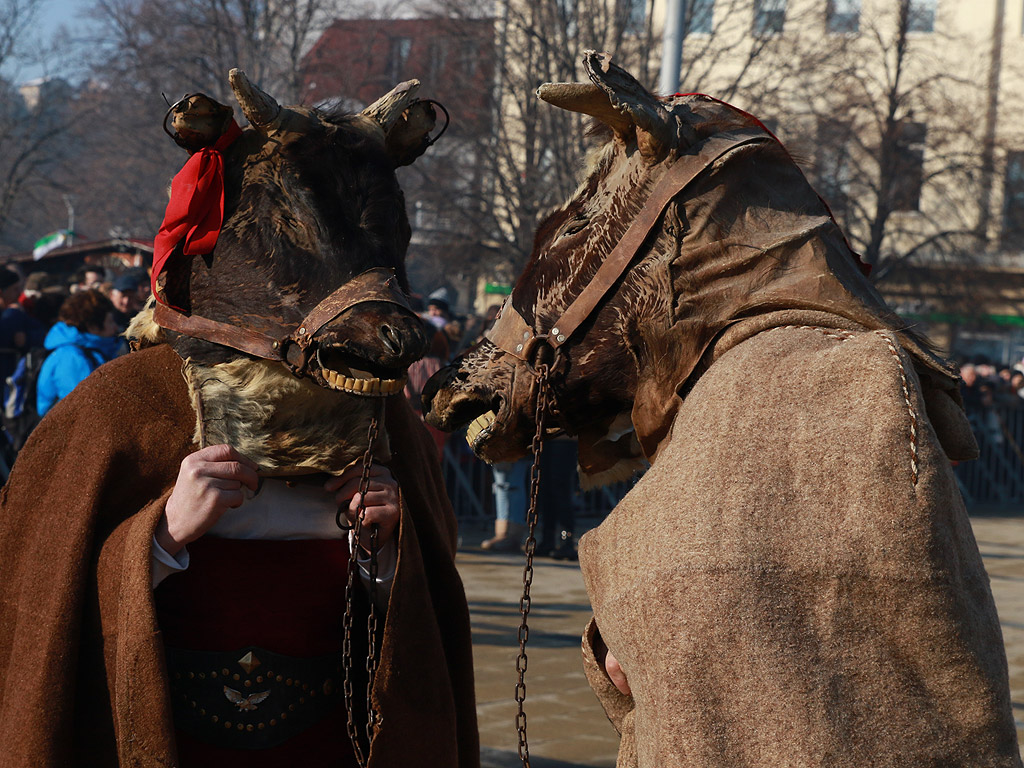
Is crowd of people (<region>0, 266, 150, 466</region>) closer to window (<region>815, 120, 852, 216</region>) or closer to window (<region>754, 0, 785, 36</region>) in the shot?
window (<region>754, 0, 785, 36</region>)

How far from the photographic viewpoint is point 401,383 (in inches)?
93.7

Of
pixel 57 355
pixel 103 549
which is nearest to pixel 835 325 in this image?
pixel 103 549

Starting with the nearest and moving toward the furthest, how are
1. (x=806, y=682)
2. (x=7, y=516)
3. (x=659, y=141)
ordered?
(x=806, y=682), (x=659, y=141), (x=7, y=516)

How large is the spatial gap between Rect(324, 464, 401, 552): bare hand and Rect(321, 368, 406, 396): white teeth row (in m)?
0.25

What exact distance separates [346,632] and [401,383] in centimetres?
52

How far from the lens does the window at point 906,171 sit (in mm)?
19516

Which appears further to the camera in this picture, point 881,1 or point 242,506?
point 881,1

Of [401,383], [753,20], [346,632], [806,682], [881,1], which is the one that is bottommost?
[346,632]

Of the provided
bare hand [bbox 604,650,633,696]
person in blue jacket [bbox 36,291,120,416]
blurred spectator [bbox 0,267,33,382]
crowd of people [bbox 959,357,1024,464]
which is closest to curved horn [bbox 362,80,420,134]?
bare hand [bbox 604,650,633,696]

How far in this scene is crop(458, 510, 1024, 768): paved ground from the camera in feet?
16.8

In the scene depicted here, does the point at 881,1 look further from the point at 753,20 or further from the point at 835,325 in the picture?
the point at 835,325

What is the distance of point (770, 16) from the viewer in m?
15.8

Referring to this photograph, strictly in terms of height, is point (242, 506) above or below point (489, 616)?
above

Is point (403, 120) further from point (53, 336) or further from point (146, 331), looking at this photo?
point (53, 336)
